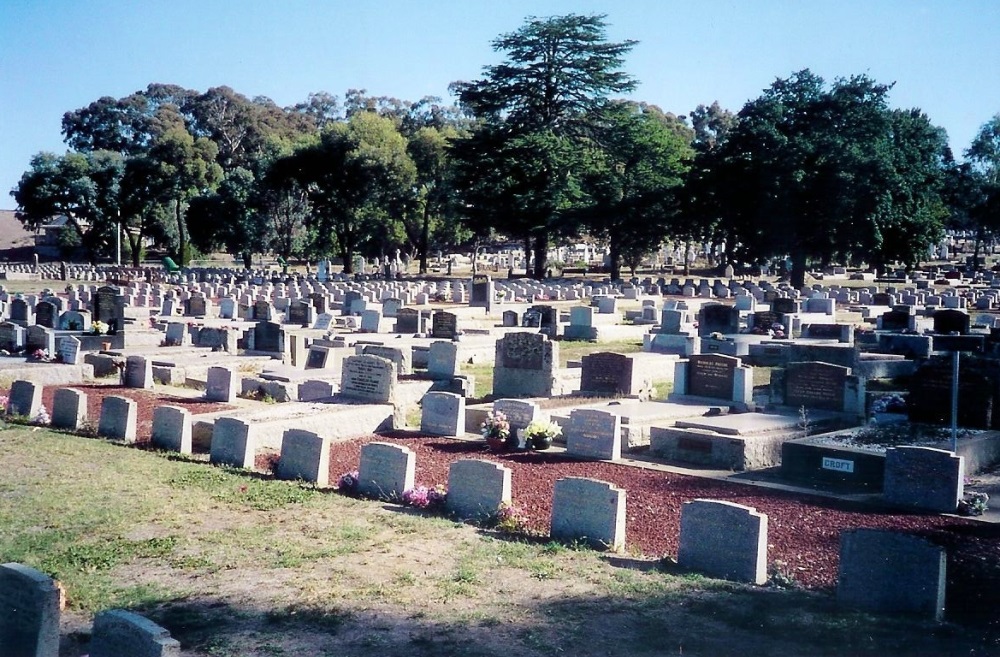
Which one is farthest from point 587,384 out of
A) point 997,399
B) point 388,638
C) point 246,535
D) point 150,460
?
point 388,638

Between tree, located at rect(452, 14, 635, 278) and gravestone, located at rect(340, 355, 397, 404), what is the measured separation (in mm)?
44250

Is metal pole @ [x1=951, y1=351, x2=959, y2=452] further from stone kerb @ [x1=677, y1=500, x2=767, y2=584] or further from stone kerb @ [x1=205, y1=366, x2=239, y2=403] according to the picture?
stone kerb @ [x1=205, y1=366, x2=239, y2=403]

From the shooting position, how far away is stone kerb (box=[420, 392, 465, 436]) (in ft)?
49.6

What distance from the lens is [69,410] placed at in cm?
1528

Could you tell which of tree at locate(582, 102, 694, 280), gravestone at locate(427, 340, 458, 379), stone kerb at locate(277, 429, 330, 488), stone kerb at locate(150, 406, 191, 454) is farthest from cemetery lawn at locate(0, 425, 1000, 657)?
tree at locate(582, 102, 694, 280)

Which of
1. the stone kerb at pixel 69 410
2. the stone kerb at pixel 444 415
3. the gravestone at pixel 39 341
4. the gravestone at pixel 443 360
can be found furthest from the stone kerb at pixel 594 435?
the gravestone at pixel 39 341

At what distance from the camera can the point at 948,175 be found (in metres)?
81.3

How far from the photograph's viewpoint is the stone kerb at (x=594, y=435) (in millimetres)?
13375

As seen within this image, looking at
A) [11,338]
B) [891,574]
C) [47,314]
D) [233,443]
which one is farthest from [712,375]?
[47,314]

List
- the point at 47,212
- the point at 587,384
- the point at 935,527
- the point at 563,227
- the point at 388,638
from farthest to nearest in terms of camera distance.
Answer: the point at 47,212 < the point at 563,227 < the point at 587,384 < the point at 935,527 < the point at 388,638

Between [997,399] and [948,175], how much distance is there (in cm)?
7362

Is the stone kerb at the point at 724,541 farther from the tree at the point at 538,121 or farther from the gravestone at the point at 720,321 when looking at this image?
the tree at the point at 538,121

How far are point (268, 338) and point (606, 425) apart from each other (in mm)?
12815

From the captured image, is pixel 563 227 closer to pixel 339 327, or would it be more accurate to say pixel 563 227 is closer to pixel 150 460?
pixel 339 327
